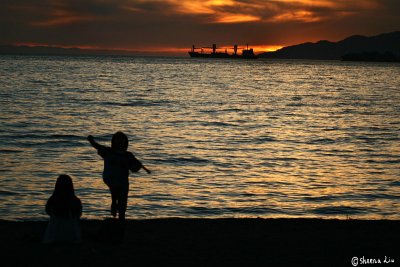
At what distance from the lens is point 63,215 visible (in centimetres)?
916

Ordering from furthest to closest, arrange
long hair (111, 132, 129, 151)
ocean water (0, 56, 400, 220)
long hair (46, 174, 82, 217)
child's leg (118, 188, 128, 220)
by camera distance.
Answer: ocean water (0, 56, 400, 220), child's leg (118, 188, 128, 220), long hair (111, 132, 129, 151), long hair (46, 174, 82, 217)

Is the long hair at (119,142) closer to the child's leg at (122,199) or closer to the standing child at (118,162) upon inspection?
the standing child at (118,162)

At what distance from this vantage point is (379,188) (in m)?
18.3

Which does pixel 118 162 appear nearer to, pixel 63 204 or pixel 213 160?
pixel 63 204
